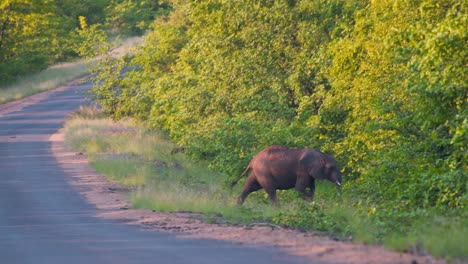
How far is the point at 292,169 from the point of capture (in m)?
17.9

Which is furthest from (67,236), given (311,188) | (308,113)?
(308,113)

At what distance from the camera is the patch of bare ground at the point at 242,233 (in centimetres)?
1012

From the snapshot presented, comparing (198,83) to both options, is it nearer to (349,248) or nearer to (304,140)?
(304,140)

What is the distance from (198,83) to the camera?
27609 millimetres

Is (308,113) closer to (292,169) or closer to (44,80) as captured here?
(292,169)

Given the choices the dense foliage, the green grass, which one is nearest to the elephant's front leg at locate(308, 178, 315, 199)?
the dense foliage

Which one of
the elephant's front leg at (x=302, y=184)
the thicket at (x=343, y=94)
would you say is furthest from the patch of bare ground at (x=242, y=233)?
the elephant's front leg at (x=302, y=184)

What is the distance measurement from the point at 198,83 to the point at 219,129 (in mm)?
5611

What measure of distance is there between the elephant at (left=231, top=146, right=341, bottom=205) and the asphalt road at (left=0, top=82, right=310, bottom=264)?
373 centimetres

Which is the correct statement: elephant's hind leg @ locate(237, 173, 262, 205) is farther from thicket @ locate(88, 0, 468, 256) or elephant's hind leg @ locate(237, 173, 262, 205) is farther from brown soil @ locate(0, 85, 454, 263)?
brown soil @ locate(0, 85, 454, 263)

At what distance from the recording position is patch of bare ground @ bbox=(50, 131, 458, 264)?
1012 cm

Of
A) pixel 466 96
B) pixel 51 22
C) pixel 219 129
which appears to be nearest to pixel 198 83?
pixel 219 129

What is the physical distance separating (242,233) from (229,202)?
5.20 metres

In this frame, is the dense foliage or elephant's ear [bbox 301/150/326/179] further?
the dense foliage
